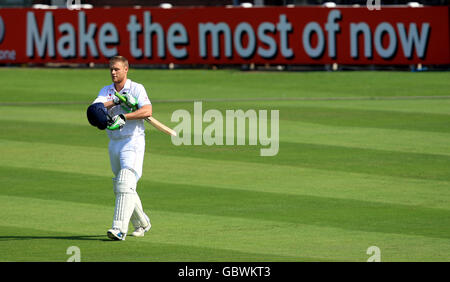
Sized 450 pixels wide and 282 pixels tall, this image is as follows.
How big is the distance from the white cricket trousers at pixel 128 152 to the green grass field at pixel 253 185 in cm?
84

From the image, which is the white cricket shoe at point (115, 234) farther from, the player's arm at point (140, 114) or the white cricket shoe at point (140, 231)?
the player's arm at point (140, 114)

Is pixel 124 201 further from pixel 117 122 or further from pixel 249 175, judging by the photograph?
pixel 249 175

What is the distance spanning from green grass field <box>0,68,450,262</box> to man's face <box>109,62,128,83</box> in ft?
5.89

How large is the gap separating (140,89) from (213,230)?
1.85 meters

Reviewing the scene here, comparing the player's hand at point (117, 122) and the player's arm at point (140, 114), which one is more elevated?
the player's arm at point (140, 114)

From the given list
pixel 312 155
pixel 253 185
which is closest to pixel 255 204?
pixel 253 185

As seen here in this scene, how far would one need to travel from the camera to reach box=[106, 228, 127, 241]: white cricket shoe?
34.9ft

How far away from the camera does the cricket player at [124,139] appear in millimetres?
10664

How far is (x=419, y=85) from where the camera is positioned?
1070 inches

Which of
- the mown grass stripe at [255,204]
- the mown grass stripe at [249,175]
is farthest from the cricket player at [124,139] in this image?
the mown grass stripe at [249,175]

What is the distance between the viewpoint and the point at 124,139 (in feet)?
35.8

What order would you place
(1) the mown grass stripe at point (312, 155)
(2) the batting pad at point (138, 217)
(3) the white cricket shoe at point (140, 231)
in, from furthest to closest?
1. (1) the mown grass stripe at point (312, 155)
2. (3) the white cricket shoe at point (140, 231)
3. (2) the batting pad at point (138, 217)
